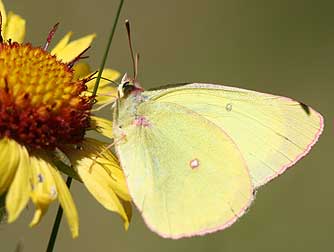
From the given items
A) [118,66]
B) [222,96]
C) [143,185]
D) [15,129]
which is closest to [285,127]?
[222,96]

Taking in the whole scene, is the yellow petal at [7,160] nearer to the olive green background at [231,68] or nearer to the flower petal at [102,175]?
the flower petal at [102,175]

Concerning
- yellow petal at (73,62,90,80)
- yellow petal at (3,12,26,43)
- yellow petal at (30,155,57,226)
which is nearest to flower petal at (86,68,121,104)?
yellow petal at (73,62,90,80)

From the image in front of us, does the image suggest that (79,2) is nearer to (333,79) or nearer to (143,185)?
(333,79)

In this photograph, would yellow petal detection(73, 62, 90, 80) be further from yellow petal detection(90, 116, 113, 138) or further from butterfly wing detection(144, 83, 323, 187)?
butterfly wing detection(144, 83, 323, 187)

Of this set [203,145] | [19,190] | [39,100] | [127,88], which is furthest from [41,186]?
[203,145]

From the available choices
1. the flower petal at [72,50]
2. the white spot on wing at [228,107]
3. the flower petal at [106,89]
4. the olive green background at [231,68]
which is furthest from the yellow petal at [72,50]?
the olive green background at [231,68]

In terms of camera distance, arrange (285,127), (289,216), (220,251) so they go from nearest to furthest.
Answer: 1. (285,127)
2. (220,251)
3. (289,216)
